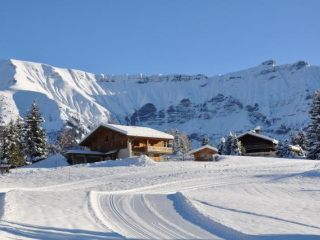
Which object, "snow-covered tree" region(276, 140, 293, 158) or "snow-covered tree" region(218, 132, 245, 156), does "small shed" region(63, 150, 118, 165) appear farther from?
"snow-covered tree" region(276, 140, 293, 158)

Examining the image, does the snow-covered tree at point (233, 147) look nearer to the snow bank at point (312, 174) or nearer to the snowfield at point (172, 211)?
the snow bank at point (312, 174)

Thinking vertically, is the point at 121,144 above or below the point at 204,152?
above

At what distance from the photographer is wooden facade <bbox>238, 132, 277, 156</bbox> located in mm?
72938

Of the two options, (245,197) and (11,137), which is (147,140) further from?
(245,197)

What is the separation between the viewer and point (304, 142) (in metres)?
79.9

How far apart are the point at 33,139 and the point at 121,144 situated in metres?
11.5

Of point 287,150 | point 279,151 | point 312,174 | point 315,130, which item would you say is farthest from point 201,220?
point 279,151

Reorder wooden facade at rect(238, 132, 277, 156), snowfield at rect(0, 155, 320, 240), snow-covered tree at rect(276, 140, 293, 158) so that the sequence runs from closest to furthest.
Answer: snowfield at rect(0, 155, 320, 240), snow-covered tree at rect(276, 140, 293, 158), wooden facade at rect(238, 132, 277, 156)

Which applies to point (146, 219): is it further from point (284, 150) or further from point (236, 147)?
point (284, 150)

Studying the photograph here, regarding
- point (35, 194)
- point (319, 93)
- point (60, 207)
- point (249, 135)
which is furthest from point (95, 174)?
point (249, 135)

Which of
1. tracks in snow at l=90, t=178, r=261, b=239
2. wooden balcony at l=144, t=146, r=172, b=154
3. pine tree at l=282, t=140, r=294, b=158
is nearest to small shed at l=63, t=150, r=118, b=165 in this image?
wooden balcony at l=144, t=146, r=172, b=154

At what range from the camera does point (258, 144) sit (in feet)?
245

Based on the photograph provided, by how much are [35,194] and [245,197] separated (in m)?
10.4

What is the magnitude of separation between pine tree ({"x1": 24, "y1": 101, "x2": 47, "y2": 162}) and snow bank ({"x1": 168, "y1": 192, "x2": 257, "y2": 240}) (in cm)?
3954
